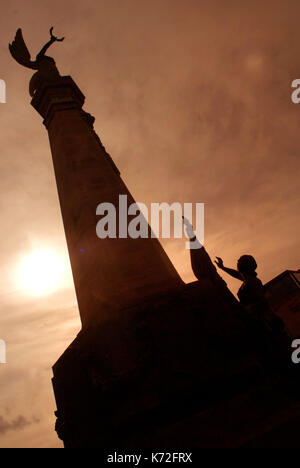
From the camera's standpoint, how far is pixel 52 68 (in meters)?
8.20

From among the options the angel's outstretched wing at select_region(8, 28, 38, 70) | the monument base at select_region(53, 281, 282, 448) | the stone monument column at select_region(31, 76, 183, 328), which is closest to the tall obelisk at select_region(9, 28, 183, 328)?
the stone monument column at select_region(31, 76, 183, 328)

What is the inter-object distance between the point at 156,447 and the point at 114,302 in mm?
1828

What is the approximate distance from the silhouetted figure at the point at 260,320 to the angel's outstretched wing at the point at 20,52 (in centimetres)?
840

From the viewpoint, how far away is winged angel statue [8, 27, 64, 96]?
7766 millimetres

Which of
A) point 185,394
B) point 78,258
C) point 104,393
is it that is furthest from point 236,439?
point 78,258

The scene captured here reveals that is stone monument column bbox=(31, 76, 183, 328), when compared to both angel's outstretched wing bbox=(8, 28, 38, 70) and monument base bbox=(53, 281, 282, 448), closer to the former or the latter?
monument base bbox=(53, 281, 282, 448)

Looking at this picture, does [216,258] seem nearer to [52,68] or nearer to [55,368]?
[55,368]

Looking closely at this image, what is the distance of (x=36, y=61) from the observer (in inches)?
328

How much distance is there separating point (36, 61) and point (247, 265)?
8803mm

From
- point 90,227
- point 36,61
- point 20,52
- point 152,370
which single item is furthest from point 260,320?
point 20,52

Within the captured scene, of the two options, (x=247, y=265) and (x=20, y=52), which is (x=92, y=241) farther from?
(x=20, y=52)

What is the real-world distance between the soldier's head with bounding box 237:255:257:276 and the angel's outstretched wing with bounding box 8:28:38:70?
8.42 meters

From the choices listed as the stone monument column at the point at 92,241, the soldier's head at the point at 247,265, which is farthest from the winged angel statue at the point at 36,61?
the soldier's head at the point at 247,265

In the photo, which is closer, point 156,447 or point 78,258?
point 156,447
